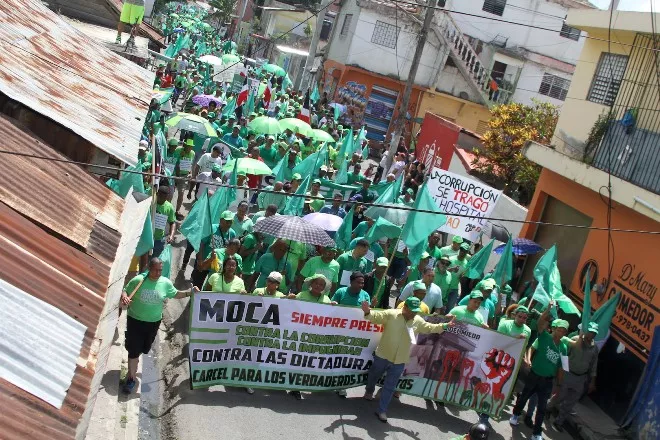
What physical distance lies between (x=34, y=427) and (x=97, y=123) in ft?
14.3

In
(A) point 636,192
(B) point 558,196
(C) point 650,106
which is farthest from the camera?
(B) point 558,196

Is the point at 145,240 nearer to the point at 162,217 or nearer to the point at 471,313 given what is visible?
the point at 162,217

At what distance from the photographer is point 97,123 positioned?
7.57 m

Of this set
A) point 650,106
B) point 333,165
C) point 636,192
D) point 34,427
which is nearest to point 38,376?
point 34,427

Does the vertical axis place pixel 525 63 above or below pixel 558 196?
above

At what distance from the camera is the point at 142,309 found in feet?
27.2

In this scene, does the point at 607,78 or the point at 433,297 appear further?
the point at 607,78

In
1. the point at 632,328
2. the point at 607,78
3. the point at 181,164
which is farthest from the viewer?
the point at 607,78

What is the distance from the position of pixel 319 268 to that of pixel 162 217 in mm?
2356

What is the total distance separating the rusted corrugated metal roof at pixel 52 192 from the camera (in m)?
5.60

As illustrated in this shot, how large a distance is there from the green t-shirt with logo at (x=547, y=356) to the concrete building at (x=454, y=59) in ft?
88.2

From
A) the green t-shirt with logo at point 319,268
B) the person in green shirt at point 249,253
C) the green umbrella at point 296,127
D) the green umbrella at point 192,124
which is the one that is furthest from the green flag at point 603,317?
the green umbrella at point 296,127

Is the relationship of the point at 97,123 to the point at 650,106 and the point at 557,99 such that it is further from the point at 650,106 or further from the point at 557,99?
the point at 557,99

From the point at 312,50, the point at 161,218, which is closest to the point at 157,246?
the point at 161,218
